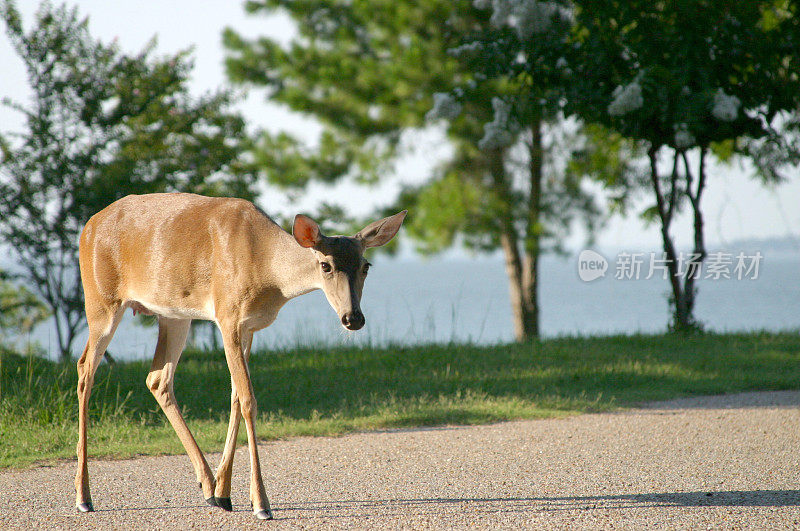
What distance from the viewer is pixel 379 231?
4172 mm

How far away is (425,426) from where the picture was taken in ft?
23.4

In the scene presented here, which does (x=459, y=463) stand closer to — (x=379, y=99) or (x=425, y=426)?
(x=425, y=426)

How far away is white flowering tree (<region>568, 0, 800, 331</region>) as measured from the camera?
35.7 feet

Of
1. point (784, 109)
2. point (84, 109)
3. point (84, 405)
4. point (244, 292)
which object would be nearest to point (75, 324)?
point (84, 109)

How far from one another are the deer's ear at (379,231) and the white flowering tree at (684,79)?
7.18 meters

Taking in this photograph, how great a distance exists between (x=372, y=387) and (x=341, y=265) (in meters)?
4.67

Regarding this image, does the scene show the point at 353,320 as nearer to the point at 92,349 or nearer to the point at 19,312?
the point at 92,349

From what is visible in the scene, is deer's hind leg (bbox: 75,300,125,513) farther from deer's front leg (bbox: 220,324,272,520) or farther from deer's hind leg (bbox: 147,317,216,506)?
deer's front leg (bbox: 220,324,272,520)

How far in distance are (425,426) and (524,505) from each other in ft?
7.84

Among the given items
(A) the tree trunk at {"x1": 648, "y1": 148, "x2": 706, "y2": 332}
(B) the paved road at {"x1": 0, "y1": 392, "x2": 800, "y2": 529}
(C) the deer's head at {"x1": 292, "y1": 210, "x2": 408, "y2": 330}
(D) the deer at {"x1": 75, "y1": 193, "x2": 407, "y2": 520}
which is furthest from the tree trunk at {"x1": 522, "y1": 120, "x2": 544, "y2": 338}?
(C) the deer's head at {"x1": 292, "y1": 210, "x2": 408, "y2": 330}

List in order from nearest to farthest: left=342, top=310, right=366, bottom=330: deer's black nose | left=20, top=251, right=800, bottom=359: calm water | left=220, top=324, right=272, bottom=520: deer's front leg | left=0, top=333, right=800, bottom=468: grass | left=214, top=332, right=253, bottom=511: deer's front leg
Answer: left=342, top=310, right=366, bottom=330: deer's black nose, left=220, top=324, right=272, bottom=520: deer's front leg, left=214, top=332, right=253, bottom=511: deer's front leg, left=0, top=333, right=800, bottom=468: grass, left=20, top=251, right=800, bottom=359: calm water

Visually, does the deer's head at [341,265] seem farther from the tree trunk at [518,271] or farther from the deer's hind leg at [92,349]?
the tree trunk at [518,271]

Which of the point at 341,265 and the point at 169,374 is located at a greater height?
the point at 341,265

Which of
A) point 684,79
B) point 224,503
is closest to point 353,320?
point 224,503
